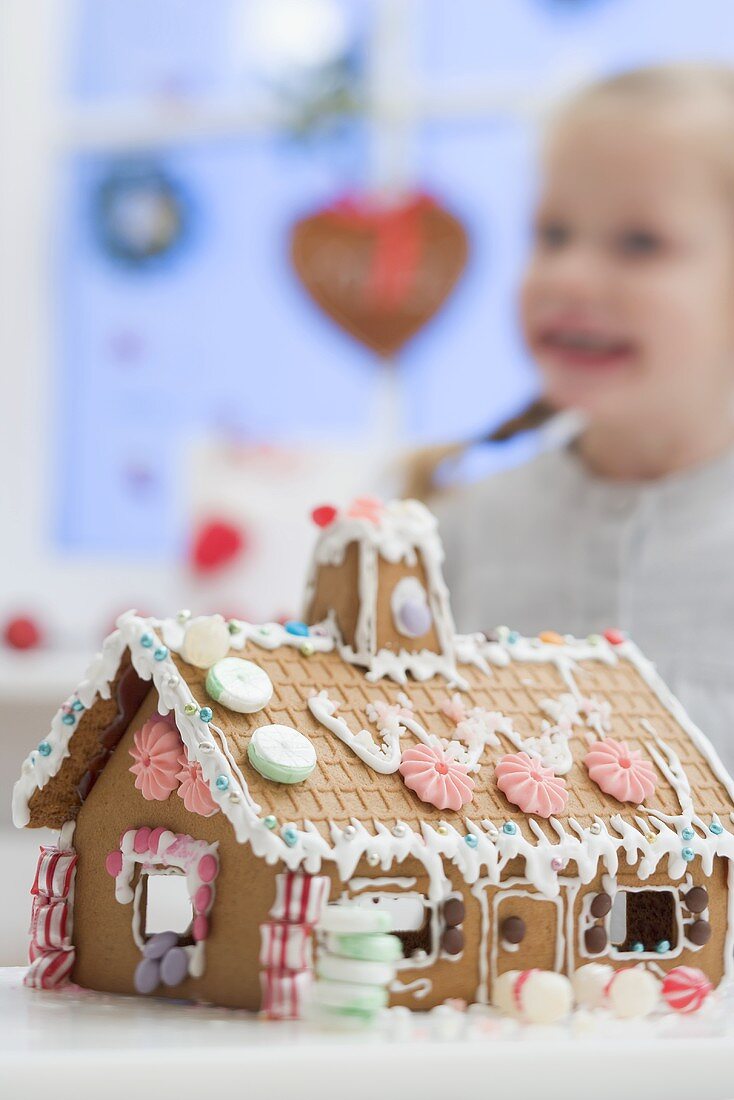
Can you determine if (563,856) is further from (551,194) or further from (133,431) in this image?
(133,431)

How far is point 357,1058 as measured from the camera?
0.84 m

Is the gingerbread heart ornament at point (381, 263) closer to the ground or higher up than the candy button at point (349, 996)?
higher up

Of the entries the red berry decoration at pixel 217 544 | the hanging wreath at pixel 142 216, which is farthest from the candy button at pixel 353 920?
the hanging wreath at pixel 142 216

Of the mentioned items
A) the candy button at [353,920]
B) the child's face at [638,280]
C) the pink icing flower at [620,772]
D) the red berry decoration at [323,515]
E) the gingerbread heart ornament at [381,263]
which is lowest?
the candy button at [353,920]

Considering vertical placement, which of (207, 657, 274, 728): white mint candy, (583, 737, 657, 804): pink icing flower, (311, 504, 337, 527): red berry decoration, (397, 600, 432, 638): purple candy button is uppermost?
(311, 504, 337, 527): red berry decoration

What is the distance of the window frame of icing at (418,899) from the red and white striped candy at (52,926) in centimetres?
27

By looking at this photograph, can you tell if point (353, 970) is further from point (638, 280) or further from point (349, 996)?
point (638, 280)

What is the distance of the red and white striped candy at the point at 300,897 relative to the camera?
941 mm

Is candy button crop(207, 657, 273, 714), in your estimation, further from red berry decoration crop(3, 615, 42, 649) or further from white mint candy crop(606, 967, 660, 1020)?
red berry decoration crop(3, 615, 42, 649)

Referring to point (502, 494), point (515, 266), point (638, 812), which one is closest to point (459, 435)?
point (515, 266)

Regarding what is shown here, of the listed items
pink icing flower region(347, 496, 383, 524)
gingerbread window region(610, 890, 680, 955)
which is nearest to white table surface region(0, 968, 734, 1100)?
gingerbread window region(610, 890, 680, 955)

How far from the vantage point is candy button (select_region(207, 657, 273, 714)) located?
1015 millimetres

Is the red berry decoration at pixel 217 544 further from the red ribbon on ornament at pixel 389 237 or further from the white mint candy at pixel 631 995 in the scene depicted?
the white mint candy at pixel 631 995

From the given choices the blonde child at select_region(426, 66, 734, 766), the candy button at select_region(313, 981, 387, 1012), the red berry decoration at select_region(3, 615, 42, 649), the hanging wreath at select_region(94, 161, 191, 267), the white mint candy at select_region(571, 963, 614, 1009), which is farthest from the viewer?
the hanging wreath at select_region(94, 161, 191, 267)
